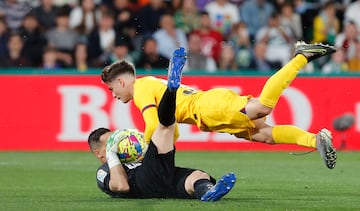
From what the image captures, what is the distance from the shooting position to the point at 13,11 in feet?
62.4

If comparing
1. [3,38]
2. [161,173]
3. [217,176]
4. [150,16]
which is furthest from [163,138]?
[150,16]

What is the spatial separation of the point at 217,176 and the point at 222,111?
2493 millimetres

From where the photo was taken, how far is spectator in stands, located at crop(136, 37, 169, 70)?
1859cm

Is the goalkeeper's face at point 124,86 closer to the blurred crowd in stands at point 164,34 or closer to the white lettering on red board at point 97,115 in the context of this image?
the white lettering on red board at point 97,115

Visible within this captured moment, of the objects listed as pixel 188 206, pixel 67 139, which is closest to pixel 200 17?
pixel 67 139

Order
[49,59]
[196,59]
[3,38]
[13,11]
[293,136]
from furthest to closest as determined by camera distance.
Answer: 1. [13,11]
2. [196,59]
3. [3,38]
4. [49,59]
5. [293,136]

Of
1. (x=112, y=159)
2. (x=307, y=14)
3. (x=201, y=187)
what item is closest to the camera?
(x=201, y=187)

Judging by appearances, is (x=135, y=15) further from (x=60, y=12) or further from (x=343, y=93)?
(x=343, y=93)

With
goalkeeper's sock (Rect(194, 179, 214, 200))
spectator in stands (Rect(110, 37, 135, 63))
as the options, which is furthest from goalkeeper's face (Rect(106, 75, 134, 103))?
spectator in stands (Rect(110, 37, 135, 63))

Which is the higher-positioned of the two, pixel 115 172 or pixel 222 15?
pixel 115 172

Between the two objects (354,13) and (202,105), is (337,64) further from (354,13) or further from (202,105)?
(202,105)

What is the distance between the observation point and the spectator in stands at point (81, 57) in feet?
61.1

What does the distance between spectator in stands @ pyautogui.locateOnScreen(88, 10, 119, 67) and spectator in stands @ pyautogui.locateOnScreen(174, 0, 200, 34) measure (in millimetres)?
1316

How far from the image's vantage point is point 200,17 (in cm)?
1942
